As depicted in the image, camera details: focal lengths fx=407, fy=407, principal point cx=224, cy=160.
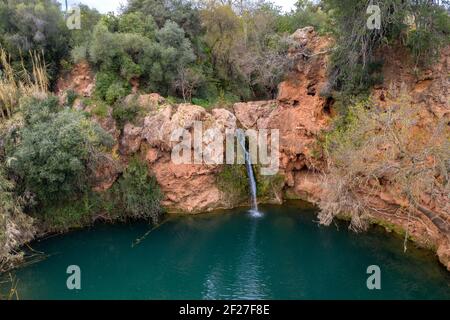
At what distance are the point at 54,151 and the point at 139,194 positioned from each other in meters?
4.12

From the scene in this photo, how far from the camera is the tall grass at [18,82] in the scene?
16500 mm

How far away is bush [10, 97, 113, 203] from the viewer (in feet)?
47.4

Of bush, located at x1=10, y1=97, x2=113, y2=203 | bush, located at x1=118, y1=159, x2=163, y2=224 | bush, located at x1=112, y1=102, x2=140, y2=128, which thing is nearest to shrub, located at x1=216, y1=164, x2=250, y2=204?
bush, located at x1=118, y1=159, x2=163, y2=224

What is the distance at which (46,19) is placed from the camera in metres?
Answer: 20.1

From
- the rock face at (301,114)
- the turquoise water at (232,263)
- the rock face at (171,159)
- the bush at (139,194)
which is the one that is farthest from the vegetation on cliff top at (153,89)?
the turquoise water at (232,263)

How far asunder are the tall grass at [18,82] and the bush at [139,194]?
505 cm

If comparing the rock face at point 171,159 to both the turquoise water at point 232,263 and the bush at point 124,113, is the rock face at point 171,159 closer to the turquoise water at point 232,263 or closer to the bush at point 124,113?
the bush at point 124,113

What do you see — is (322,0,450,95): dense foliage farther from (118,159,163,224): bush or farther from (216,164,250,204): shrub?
(118,159,163,224): bush

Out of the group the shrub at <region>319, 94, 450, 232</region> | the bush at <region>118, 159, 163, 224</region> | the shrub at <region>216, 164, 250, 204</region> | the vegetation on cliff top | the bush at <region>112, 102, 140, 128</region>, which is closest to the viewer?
the shrub at <region>319, 94, 450, 232</region>

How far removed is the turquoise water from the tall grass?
574 cm

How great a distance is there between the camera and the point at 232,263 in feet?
47.6

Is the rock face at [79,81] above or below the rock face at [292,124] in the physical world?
above

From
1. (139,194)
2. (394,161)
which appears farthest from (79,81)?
(394,161)
